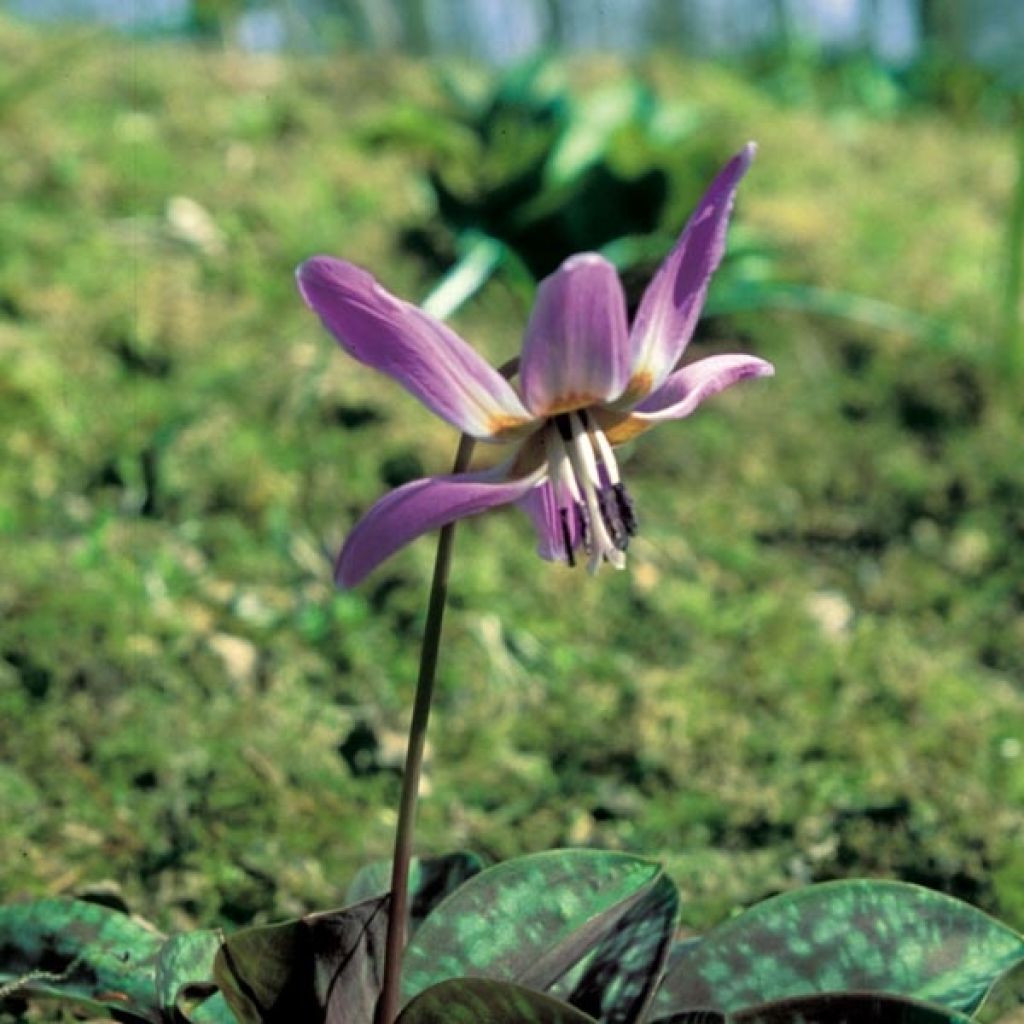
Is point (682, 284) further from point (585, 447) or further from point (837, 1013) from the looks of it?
point (837, 1013)

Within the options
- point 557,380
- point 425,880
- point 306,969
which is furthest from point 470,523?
point 557,380

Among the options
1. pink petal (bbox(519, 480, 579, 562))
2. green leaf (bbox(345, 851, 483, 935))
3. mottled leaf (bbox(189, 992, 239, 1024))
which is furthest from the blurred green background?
pink petal (bbox(519, 480, 579, 562))

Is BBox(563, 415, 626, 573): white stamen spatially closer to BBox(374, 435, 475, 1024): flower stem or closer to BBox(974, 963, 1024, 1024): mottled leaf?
BBox(374, 435, 475, 1024): flower stem

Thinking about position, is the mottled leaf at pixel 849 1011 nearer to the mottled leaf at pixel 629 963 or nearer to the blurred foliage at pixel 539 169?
the mottled leaf at pixel 629 963

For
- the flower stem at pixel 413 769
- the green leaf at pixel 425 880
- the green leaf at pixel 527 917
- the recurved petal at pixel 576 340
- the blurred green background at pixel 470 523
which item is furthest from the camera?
the blurred green background at pixel 470 523

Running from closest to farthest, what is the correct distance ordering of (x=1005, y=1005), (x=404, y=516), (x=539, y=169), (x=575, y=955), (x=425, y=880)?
1. (x=404, y=516)
2. (x=575, y=955)
3. (x=425, y=880)
4. (x=1005, y=1005)
5. (x=539, y=169)

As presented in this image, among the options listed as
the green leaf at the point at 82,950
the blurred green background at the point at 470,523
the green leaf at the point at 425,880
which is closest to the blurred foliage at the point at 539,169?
the blurred green background at the point at 470,523
